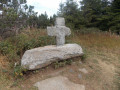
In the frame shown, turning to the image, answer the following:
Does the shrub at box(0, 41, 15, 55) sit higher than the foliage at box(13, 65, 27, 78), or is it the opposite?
the shrub at box(0, 41, 15, 55)

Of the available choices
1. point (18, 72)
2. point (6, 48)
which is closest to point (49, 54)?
point (18, 72)

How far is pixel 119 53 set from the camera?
15.8ft

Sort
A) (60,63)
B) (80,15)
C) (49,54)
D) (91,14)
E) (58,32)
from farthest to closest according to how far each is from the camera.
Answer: (91,14) < (80,15) < (58,32) < (60,63) < (49,54)

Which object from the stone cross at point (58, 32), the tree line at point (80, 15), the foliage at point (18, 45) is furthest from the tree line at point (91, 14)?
the stone cross at point (58, 32)

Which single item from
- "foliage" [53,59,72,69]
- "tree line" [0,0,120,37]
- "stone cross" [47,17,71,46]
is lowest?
"foliage" [53,59,72,69]

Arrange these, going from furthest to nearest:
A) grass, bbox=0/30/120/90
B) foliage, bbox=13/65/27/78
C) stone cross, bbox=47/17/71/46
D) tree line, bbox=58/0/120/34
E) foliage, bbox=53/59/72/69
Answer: tree line, bbox=58/0/120/34 → stone cross, bbox=47/17/71/46 → foliage, bbox=53/59/72/69 → foliage, bbox=13/65/27/78 → grass, bbox=0/30/120/90

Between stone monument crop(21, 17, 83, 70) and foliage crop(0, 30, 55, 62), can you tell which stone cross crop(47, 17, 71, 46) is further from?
foliage crop(0, 30, 55, 62)

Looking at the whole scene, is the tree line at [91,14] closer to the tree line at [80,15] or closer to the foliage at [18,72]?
the tree line at [80,15]

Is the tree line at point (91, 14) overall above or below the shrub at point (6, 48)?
above

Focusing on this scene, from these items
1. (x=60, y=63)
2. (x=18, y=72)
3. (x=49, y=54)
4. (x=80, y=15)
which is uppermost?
(x=80, y=15)

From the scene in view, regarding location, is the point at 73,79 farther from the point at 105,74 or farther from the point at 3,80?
the point at 3,80

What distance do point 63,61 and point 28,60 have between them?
0.96 meters

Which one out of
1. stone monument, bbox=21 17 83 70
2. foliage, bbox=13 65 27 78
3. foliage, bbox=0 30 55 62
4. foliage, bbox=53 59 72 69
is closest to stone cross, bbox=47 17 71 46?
stone monument, bbox=21 17 83 70

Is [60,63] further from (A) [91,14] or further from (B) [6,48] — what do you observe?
(A) [91,14]
